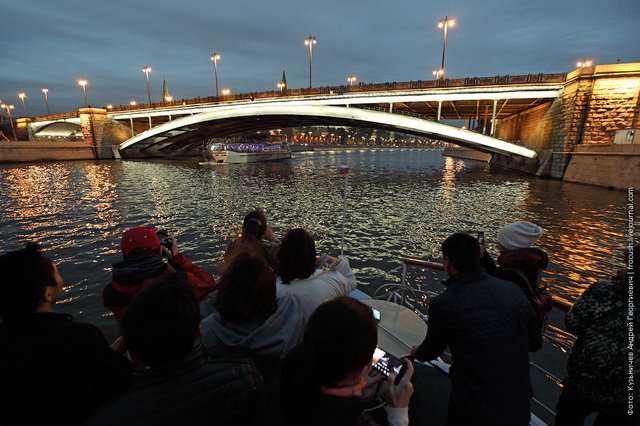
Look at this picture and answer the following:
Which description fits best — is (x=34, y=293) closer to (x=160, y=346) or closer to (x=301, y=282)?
(x=160, y=346)

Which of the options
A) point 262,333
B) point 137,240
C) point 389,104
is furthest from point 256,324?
point 389,104

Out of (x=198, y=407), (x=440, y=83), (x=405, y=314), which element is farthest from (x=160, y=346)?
(x=440, y=83)

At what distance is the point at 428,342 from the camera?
2.12 metres

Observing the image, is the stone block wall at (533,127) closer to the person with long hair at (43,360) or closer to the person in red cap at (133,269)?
the person in red cap at (133,269)

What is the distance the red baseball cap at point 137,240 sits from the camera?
2.76 m

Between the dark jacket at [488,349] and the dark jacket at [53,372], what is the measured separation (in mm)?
1901

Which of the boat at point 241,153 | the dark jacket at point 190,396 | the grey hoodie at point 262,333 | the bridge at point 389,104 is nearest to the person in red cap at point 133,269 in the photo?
the grey hoodie at point 262,333

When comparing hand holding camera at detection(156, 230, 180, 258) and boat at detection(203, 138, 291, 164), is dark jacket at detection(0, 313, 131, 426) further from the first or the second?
boat at detection(203, 138, 291, 164)

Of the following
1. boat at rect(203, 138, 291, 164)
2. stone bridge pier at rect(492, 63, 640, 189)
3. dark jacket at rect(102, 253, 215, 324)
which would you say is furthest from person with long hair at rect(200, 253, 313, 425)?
boat at rect(203, 138, 291, 164)

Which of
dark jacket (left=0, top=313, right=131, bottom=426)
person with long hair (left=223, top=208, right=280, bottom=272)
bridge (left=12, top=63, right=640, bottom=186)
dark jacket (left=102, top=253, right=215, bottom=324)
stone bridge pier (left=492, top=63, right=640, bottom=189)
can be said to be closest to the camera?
dark jacket (left=0, top=313, right=131, bottom=426)

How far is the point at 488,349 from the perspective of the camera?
6.07ft

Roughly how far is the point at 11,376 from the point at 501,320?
8.21ft

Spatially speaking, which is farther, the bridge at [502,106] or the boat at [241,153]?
the boat at [241,153]

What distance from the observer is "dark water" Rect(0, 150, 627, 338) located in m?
8.18
